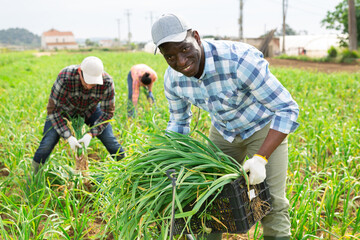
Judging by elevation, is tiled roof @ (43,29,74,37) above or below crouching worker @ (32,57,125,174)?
above

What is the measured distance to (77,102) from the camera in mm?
2967

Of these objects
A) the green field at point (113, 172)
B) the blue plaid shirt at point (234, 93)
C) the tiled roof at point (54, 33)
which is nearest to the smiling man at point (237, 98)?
the blue plaid shirt at point (234, 93)

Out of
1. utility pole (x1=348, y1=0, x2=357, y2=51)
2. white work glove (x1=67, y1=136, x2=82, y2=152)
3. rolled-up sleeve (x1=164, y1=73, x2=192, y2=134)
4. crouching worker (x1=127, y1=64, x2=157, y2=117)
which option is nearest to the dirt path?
utility pole (x1=348, y1=0, x2=357, y2=51)

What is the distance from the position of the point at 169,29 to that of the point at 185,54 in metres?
0.13

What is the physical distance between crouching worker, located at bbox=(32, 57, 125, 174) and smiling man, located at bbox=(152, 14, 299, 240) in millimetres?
1004

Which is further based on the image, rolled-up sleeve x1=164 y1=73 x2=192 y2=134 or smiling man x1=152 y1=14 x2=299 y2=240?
rolled-up sleeve x1=164 y1=73 x2=192 y2=134

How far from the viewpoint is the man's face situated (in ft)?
5.07

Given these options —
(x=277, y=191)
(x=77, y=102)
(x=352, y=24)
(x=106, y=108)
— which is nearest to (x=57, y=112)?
(x=77, y=102)

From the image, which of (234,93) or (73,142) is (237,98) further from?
(73,142)

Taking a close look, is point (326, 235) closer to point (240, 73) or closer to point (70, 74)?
point (240, 73)

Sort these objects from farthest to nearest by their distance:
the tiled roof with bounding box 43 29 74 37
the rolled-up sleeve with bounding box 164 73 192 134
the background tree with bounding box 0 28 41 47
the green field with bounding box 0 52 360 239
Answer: the background tree with bounding box 0 28 41 47 → the tiled roof with bounding box 43 29 74 37 → the green field with bounding box 0 52 360 239 → the rolled-up sleeve with bounding box 164 73 192 134

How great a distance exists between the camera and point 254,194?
60.2 inches

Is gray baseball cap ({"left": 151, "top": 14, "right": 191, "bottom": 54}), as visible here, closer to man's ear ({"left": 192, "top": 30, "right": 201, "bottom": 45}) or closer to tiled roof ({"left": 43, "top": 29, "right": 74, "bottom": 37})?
man's ear ({"left": 192, "top": 30, "right": 201, "bottom": 45})

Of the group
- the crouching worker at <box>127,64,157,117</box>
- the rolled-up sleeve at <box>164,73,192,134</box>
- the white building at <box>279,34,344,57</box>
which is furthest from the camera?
the white building at <box>279,34,344,57</box>
